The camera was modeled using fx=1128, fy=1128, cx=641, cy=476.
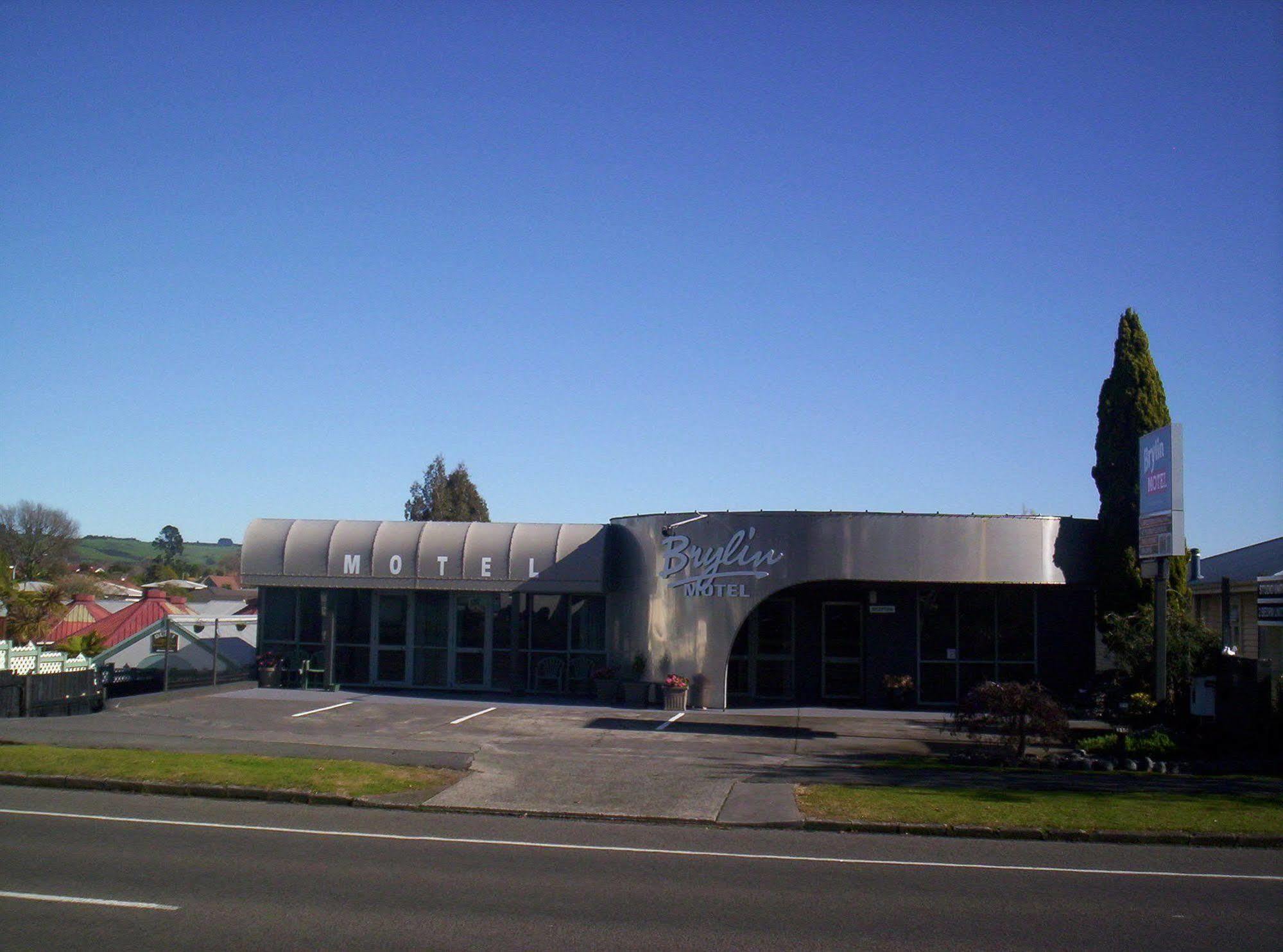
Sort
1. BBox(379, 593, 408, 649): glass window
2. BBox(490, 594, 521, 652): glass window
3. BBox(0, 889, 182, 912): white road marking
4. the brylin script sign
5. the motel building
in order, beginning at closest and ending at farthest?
1. BBox(0, 889, 182, 912): white road marking
2. the motel building
3. the brylin script sign
4. BBox(490, 594, 521, 652): glass window
5. BBox(379, 593, 408, 649): glass window

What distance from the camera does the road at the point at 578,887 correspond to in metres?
8.29

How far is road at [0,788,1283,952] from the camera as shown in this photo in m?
8.29

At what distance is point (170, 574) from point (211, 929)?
112 meters

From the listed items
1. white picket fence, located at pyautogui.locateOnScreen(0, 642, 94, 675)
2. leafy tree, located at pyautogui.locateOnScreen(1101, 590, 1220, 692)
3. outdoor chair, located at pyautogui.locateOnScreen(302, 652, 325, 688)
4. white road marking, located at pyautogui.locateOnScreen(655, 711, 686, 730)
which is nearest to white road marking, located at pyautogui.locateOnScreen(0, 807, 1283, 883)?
white road marking, located at pyautogui.locateOnScreen(655, 711, 686, 730)

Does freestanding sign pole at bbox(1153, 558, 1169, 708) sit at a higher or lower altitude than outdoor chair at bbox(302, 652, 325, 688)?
higher

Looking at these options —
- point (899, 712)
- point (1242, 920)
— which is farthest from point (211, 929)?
point (899, 712)

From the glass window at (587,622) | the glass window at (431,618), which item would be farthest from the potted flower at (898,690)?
the glass window at (431,618)

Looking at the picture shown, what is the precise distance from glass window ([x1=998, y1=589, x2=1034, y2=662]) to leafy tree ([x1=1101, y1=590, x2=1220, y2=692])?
3.64 m

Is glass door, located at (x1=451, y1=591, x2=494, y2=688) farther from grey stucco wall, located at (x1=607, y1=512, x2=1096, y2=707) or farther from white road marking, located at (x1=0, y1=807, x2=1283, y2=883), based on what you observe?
white road marking, located at (x1=0, y1=807, x2=1283, y2=883)

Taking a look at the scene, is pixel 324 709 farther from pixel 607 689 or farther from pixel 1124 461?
pixel 1124 461

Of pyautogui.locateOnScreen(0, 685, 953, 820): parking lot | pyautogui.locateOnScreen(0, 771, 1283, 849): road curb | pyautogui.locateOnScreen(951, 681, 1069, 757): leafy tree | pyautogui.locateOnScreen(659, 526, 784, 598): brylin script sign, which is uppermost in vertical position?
pyautogui.locateOnScreen(659, 526, 784, 598): brylin script sign

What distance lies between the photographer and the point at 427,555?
93.9 feet

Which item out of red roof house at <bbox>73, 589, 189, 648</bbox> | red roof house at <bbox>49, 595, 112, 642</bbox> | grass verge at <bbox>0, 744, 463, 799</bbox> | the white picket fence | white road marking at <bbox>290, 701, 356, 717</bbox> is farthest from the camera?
red roof house at <bbox>49, 595, 112, 642</bbox>

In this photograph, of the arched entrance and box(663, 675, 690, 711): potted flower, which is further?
the arched entrance
